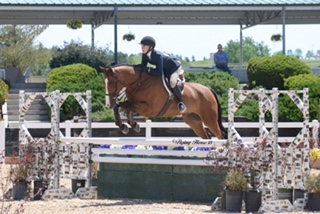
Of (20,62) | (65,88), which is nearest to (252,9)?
(65,88)

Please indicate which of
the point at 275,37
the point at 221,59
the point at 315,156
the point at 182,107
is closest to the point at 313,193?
the point at 182,107

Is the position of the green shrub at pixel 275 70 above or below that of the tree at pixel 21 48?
below

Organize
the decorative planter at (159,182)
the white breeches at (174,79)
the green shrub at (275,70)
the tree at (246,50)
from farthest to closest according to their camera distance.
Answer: the tree at (246,50), the green shrub at (275,70), the white breeches at (174,79), the decorative planter at (159,182)

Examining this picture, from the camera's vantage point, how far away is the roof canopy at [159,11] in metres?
25.8

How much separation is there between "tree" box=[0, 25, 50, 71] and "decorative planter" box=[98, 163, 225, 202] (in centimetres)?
3334

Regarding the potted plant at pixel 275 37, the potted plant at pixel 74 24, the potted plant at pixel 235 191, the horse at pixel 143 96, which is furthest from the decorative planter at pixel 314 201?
the potted plant at pixel 275 37

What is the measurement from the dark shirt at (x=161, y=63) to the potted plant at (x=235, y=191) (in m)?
2.89

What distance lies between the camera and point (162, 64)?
12.4 metres

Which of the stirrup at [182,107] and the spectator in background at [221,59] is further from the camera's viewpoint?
the spectator in background at [221,59]

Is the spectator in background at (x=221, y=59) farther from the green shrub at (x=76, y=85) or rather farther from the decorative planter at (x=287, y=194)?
the decorative planter at (x=287, y=194)

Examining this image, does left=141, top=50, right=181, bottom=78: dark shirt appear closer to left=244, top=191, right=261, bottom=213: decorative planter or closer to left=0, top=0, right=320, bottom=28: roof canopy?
left=244, top=191, right=261, bottom=213: decorative planter

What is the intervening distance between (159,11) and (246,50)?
202 feet

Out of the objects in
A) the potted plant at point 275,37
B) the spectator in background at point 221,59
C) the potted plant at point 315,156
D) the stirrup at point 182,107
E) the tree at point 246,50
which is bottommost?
the potted plant at point 315,156

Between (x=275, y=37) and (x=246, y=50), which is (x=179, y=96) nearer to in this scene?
(x=275, y=37)
